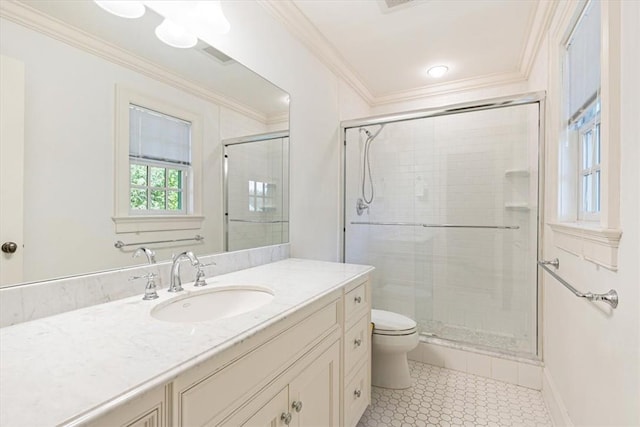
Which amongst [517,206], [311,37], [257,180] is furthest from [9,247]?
[517,206]

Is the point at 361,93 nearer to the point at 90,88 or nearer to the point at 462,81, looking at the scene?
the point at 462,81

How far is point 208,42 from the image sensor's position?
1.49 m

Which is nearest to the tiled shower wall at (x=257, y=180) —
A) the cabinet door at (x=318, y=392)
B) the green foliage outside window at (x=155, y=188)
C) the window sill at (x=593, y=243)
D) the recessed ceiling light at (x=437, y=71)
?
the green foliage outside window at (x=155, y=188)

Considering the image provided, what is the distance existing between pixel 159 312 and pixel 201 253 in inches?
17.4

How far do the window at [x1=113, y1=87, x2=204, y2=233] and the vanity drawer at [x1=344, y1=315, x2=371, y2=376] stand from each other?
35.0 inches

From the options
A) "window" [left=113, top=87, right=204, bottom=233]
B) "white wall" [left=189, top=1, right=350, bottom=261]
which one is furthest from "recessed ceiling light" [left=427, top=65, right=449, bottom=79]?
"window" [left=113, top=87, right=204, bottom=233]

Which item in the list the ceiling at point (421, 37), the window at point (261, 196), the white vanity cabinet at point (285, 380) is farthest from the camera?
the ceiling at point (421, 37)

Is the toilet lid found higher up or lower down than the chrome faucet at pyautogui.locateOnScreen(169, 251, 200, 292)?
lower down

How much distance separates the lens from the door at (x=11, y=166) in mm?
874

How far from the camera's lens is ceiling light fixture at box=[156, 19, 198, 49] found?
4.25ft

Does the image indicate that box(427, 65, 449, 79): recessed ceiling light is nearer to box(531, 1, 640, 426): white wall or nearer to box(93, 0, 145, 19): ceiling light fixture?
box(531, 1, 640, 426): white wall

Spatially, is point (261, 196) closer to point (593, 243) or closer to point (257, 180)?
point (257, 180)

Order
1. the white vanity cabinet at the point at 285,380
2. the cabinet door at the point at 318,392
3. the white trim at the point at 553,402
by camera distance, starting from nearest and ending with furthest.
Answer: the white vanity cabinet at the point at 285,380 → the cabinet door at the point at 318,392 → the white trim at the point at 553,402

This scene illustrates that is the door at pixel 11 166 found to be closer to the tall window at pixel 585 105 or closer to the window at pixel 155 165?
the window at pixel 155 165
